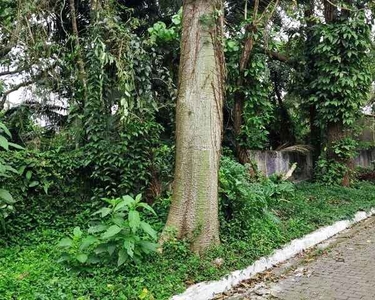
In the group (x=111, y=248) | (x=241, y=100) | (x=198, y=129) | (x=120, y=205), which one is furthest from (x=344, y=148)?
(x=111, y=248)

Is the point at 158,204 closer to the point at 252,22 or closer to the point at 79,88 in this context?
the point at 79,88

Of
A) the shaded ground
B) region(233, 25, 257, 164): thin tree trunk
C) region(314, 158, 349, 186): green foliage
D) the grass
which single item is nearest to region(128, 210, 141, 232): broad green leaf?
the grass

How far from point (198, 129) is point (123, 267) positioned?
5.82 feet

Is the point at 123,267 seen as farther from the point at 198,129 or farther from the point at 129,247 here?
Answer: the point at 198,129

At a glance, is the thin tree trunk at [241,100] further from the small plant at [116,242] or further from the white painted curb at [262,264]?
the small plant at [116,242]

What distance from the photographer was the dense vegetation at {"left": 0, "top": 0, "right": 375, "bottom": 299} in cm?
427

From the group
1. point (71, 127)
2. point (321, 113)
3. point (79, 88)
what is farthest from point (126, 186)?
point (321, 113)

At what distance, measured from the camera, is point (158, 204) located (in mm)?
6375

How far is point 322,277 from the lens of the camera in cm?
490

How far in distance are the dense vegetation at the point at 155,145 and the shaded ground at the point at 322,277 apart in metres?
0.32

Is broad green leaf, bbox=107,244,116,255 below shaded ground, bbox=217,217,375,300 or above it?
above

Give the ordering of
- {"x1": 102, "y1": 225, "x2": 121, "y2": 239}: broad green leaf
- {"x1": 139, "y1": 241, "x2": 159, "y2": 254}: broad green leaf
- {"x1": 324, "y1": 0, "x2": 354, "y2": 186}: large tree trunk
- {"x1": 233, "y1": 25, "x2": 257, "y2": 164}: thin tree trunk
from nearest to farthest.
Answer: {"x1": 102, "y1": 225, "x2": 121, "y2": 239}: broad green leaf → {"x1": 139, "y1": 241, "x2": 159, "y2": 254}: broad green leaf → {"x1": 233, "y1": 25, "x2": 257, "y2": 164}: thin tree trunk → {"x1": 324, "y1": 0, "x2": 354, "y2": 186}: large tree trunk

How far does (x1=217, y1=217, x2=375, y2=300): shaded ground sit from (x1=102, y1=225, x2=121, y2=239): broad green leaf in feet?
4.20

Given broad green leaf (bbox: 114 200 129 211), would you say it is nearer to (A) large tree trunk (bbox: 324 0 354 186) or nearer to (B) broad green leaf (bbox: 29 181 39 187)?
(B) broad green leaf (bbox: 29 181 39 187)
